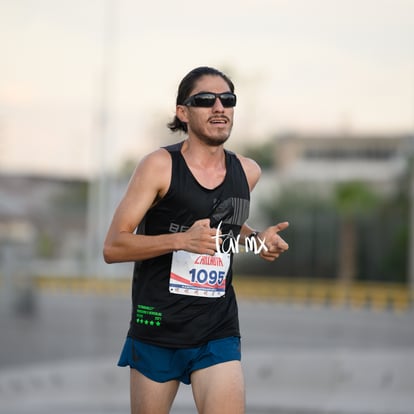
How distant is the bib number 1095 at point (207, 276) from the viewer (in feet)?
14.0

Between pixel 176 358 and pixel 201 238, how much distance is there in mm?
606

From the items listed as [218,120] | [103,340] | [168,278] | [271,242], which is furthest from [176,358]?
[103,340]

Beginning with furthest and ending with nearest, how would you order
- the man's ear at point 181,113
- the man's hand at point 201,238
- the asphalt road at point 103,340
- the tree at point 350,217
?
the tree at point 350,217, the asphalt road at point 103,340, the man's ear at point 181,113, the man's hand at point 201,238

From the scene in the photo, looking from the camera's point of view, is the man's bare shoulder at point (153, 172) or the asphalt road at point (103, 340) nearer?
the man's bare shoulder at point (153, 172)

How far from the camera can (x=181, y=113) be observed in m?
4.40

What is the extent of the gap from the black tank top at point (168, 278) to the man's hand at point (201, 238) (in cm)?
26

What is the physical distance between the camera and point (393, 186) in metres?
44.4

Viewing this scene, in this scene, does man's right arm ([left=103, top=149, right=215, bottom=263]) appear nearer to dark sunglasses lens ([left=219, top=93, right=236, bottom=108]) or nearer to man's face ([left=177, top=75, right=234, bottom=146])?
man's face ([left=177, top=75, right=234, bottom=146])

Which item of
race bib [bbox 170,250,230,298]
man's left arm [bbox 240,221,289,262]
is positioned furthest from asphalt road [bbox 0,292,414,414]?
man's left arm [bbox 240,221,289,262]

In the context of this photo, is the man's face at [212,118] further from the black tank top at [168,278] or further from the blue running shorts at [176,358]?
the blue running shorts at [176,358]

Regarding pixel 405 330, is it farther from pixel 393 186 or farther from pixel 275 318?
pixel 393 186

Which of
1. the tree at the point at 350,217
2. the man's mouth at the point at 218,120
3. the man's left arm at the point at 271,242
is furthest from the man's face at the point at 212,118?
the tree at the point at 350,217

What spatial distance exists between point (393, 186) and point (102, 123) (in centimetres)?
1352

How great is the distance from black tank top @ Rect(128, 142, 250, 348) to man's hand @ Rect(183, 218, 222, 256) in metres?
0.26
